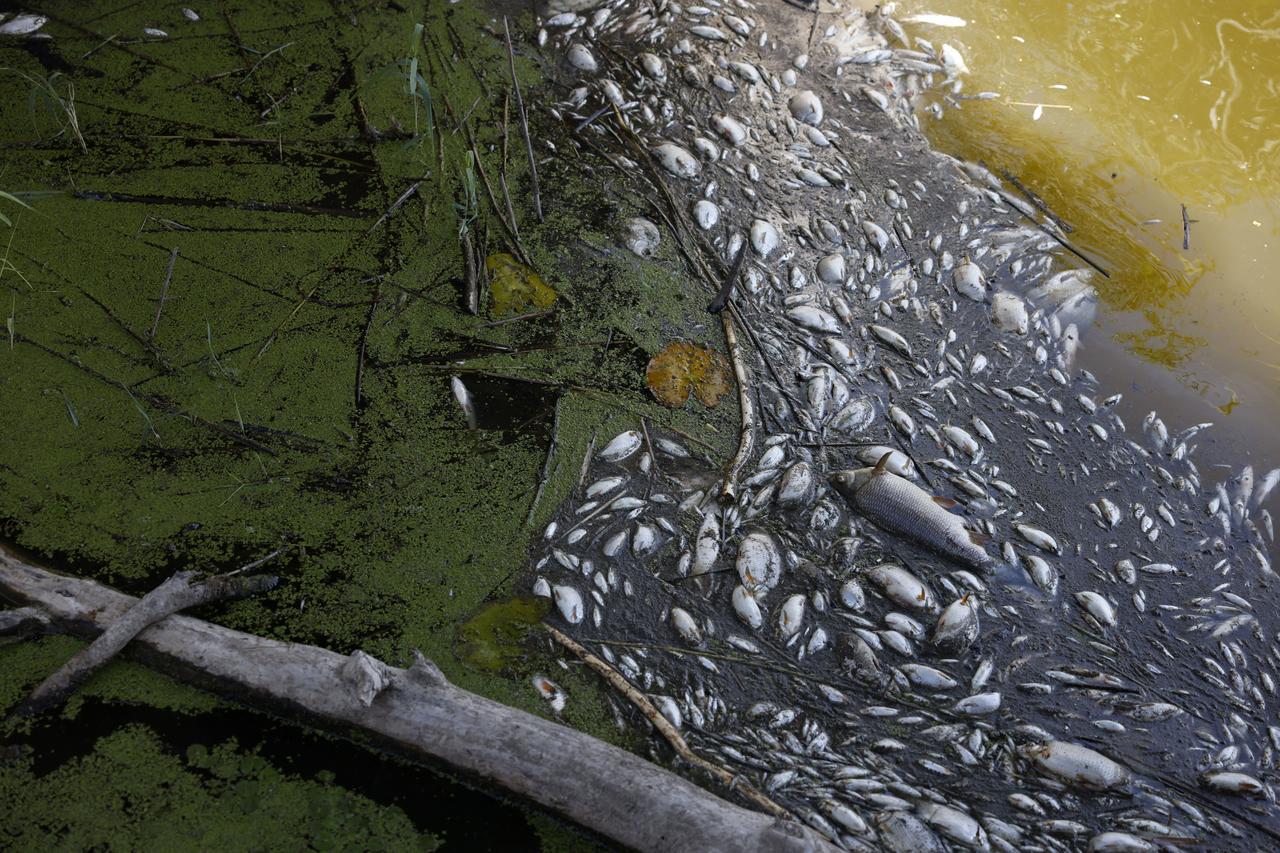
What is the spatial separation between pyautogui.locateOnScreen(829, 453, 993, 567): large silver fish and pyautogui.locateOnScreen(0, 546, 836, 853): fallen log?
74 cm

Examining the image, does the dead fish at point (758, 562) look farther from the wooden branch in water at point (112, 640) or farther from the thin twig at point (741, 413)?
the wooden branch in water at point (112, 640)

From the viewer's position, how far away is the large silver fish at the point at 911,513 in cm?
179

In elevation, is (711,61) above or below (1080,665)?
above

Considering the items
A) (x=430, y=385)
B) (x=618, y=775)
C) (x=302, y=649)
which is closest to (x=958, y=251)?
(x=430, y=385)

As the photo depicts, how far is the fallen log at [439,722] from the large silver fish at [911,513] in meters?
0.74

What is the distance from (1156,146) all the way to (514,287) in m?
2.16

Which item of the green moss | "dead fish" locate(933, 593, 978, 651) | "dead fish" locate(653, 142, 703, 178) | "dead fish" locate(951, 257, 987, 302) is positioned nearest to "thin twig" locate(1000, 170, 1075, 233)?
"dead fish" locate(951, 257, 987, 302)

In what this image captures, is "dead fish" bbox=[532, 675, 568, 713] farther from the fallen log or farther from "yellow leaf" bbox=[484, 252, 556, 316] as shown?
"yellow leaf" bbox=[484, 252, 556, 316]

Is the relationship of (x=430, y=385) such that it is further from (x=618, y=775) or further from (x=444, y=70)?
(x=444, y=70)

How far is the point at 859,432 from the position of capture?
6.55ft

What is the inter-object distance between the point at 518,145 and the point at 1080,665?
6.29 ft

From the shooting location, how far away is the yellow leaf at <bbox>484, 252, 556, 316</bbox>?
211 cm

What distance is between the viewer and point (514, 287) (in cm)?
214

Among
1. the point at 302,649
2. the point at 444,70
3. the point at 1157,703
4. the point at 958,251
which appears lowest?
the point at 1157,703
